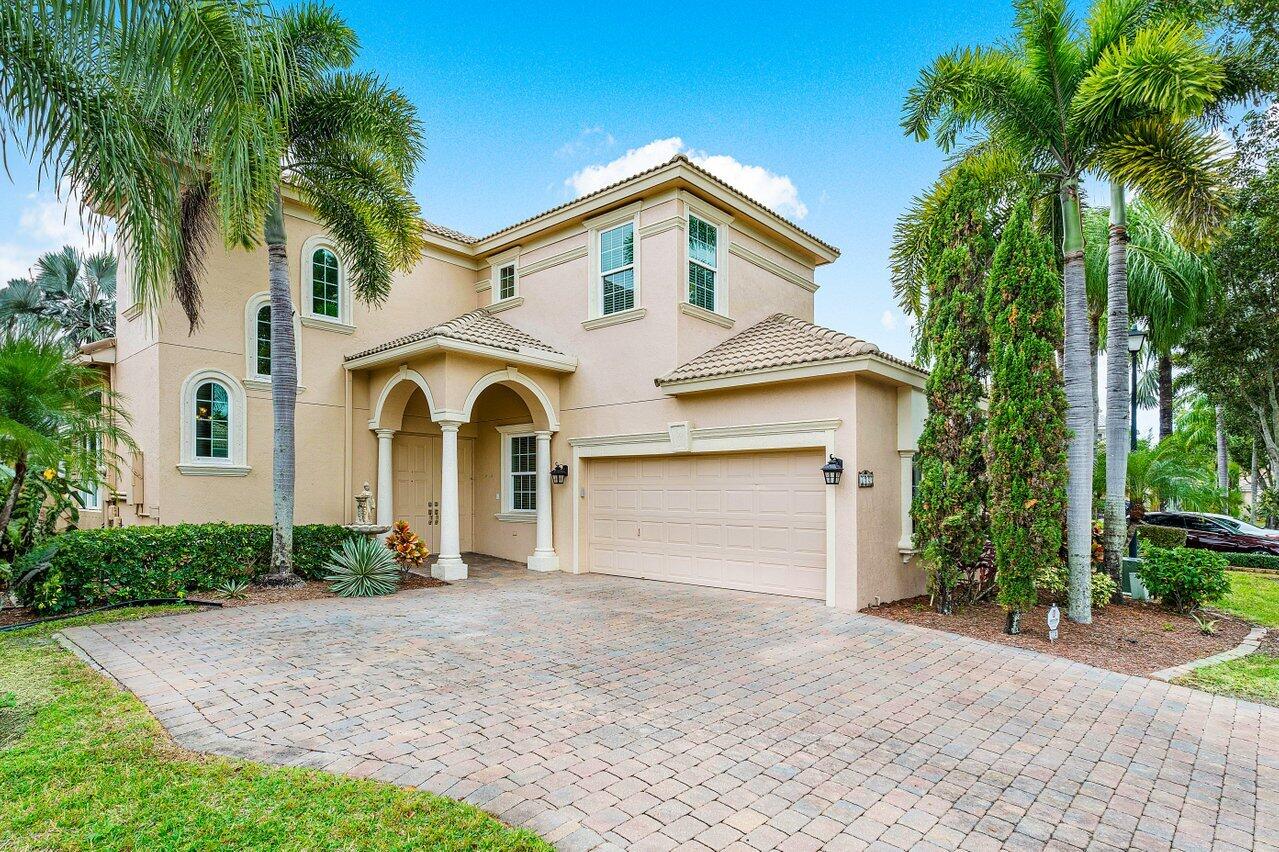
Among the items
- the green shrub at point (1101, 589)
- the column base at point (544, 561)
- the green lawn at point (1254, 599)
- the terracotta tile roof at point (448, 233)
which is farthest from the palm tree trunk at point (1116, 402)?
the terracotta tile roof at point (448, 233)

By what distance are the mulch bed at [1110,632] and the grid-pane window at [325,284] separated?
11365 millimetres

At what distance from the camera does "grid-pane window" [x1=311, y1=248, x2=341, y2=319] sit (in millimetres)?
12836

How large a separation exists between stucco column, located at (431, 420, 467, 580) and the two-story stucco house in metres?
0.04

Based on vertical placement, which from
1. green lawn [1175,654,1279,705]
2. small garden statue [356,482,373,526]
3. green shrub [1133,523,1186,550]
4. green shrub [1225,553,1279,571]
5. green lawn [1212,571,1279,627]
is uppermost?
small garden statue [356,482,373,526]

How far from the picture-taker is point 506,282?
14.6 m

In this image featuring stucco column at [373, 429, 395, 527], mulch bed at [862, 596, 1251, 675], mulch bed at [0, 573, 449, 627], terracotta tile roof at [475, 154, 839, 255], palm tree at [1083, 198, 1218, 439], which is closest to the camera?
mulch bed at [862, 596, 1251, 675]

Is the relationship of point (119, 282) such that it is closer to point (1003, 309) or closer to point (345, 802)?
point (345, 802)

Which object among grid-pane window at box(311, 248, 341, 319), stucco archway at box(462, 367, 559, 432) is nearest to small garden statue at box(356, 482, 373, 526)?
stucco archway at box(462, 367, 559, 432)

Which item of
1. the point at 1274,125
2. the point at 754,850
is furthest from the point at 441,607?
the point at 1274,125

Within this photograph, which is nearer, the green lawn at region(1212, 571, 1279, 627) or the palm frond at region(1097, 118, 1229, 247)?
the palm frond at region(1097, 118, 1229, 247)

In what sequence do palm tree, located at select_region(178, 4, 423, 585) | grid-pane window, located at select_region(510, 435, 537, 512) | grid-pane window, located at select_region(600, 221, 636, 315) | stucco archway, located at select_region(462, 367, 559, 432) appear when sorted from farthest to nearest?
grid-pane window, located at select_region(510, 435, 537, 512) < grid-pane window, located at select_region(600, 221, 636, 315) < stucco archway, located at select_region(462, 367, 559, 432) < palm tree, located at select_region(178, 4, 423, 585)

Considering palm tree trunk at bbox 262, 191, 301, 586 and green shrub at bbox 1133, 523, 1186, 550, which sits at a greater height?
palm tree trunk at bbox 262, 191, 301, 586

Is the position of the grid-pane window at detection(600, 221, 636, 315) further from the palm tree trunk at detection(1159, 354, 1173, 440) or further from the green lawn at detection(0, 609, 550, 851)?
the palm tree trunk at detection(1159, 354, 1173, 440)

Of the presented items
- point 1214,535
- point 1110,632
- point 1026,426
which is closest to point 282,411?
point 1026,426
